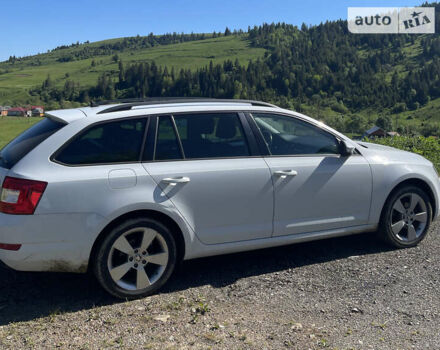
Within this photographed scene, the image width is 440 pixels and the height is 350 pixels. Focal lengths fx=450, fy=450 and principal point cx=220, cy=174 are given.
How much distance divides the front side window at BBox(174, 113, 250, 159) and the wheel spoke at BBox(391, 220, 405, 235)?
1922mm

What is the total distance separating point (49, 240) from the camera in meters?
3.45

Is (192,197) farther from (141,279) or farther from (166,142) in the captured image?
(141,279)

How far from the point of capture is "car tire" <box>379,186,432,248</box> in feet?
16.0

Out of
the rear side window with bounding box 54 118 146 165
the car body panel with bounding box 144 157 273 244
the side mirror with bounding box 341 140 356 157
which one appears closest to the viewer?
the rear side window with bounding box 54 118 146 165

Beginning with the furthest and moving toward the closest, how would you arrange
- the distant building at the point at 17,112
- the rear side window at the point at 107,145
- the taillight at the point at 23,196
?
1. the distant building at the point at 17,112
2. the rear side window at the point at 107,145
3. the taillight at the point at 23,196

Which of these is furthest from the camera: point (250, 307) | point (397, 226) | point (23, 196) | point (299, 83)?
point (299, 83)

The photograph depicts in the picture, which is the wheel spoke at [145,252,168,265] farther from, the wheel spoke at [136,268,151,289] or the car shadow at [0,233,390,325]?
the car shadow at [0,233,390,325]

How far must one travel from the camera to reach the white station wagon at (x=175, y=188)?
3477mm

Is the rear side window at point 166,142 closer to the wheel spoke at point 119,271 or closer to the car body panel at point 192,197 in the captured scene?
the car body panel at point 192,197

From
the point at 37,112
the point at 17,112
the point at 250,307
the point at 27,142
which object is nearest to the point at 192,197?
the point at 250,307

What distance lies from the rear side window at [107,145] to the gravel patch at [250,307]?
1.19 meters

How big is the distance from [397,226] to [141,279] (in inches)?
113

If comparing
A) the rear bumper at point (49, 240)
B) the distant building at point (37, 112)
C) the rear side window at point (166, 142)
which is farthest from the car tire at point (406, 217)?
the distant building at point (37, 112)

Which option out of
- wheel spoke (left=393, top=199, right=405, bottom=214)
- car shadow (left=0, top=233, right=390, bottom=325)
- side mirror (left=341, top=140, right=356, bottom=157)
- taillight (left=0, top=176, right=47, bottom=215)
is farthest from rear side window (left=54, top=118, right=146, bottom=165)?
wheel spoke (left=393, top=199, right=405, bottom=214)
